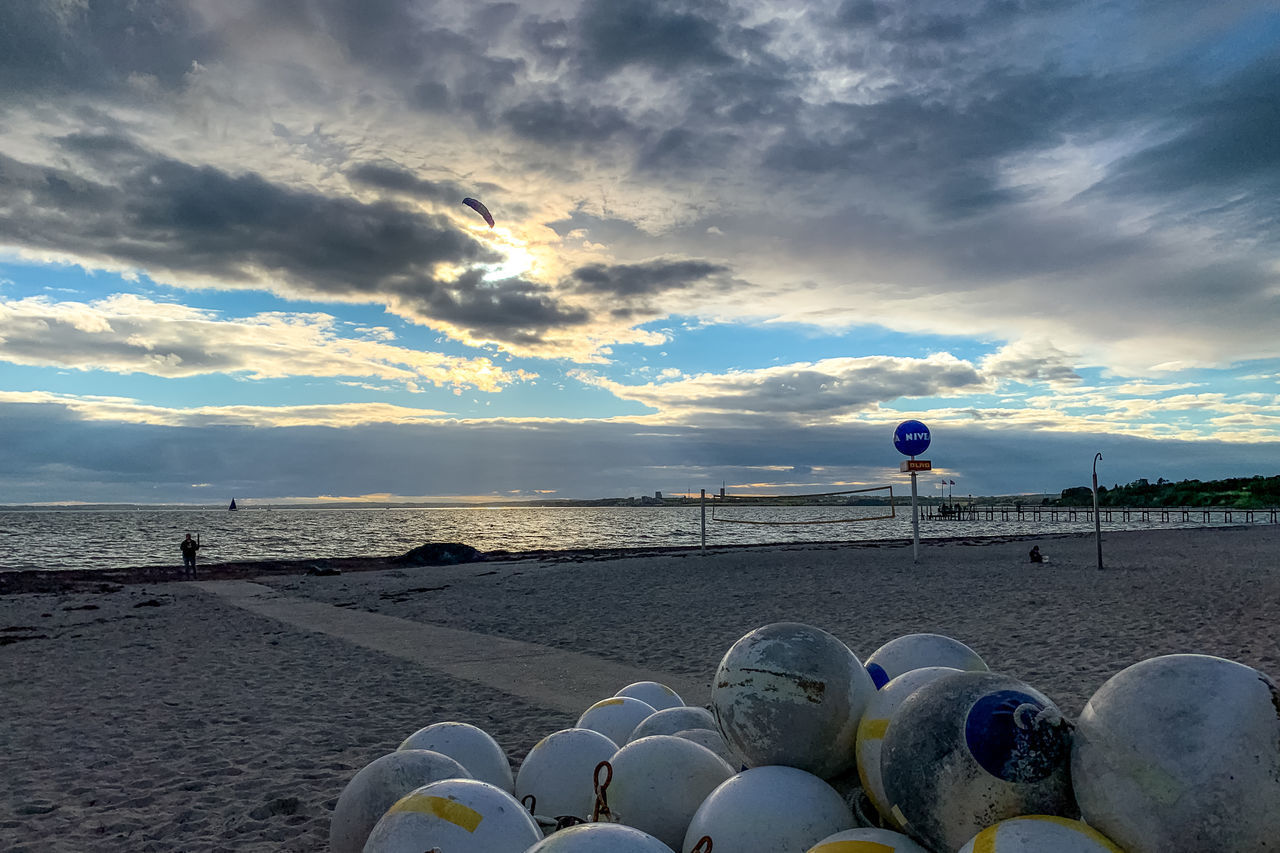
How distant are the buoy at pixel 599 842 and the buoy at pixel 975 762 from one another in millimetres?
1014

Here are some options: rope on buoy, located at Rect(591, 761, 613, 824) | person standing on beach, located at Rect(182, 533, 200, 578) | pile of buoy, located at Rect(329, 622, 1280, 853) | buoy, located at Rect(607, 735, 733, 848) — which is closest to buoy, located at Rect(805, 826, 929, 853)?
pile of buoy, located at Rect(329, 622, 1280, 853)

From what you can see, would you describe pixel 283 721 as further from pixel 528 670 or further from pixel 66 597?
pixel 66 597

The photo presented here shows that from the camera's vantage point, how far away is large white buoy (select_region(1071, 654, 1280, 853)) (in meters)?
2.46

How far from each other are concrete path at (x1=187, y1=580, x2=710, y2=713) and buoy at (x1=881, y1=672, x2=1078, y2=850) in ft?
17.2

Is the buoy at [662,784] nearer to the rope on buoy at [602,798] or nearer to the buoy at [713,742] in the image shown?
the rope on buoy at [602,798]

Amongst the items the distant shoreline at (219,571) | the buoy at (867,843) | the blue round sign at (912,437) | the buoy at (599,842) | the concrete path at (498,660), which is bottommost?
the distant shoreline at (219,571)

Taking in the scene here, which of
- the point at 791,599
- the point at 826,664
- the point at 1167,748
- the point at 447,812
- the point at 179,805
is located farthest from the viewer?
the point at 791,599

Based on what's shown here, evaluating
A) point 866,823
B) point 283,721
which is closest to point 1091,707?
point 866,823

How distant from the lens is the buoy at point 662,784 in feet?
11.7

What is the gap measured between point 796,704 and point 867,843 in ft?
2.80

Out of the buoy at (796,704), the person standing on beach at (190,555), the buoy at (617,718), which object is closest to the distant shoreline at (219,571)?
the person standing on beach at (190,555)

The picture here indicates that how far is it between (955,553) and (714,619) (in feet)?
65.9

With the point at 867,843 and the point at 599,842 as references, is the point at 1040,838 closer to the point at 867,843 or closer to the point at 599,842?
Result: the point at 867,843

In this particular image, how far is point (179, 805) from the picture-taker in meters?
5.52
